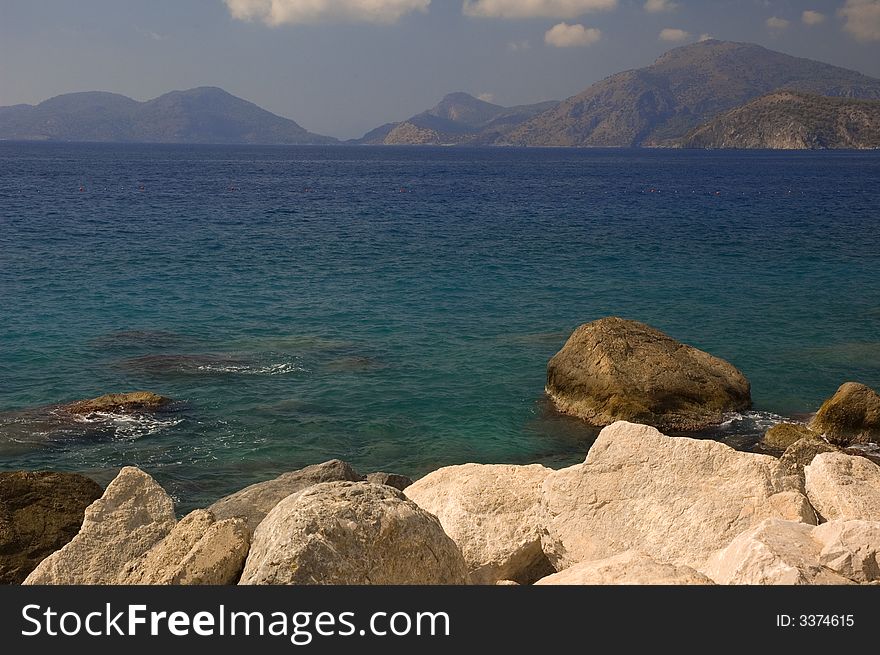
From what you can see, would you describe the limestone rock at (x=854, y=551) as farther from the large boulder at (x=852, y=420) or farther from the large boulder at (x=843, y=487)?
the large boulder at (x=852, y=420)

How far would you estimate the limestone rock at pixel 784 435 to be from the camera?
19562 millimetres

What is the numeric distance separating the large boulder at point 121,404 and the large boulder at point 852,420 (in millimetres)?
16150

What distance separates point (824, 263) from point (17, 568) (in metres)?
42.9

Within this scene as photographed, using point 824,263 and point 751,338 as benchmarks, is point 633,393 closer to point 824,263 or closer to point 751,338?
point 751,338

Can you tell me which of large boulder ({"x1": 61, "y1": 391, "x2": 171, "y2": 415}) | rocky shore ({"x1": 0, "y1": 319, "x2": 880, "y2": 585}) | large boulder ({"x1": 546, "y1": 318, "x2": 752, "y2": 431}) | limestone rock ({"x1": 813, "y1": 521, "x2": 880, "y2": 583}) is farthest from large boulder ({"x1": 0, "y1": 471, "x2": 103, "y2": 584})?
large boulder ({"x1": 546, "y1": 318, "x2": 752, "y2": 431})

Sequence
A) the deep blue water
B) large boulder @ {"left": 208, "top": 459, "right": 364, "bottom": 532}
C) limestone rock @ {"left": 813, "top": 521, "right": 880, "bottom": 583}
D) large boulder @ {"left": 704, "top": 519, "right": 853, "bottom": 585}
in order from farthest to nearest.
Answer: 1. the deep blue water
2. large boulder @ {"left": 208, "top": 459, "right": 364, "bottom": 532}
3. limestone rock @ {"left": 813, "top": 521, "right": 880, "bottom": 583}
4. large boulder @ {"left": 704, "top": 519, "right": 853, "bottom": 585}

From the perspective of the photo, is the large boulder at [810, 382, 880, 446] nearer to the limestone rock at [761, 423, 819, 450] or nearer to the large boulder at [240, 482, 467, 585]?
the limestone rock at [761, 423, 819, 450]

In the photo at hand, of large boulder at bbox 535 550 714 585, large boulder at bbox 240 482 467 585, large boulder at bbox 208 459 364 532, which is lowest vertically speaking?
large boulder at bbox 208 459 364 532

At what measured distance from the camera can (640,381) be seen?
70.1ft

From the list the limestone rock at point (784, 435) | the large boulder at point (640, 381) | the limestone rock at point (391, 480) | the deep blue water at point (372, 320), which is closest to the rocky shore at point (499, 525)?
the limestone rock at point (391, 480)

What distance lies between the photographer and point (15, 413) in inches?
830

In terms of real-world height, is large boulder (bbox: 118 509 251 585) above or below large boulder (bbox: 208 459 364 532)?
above

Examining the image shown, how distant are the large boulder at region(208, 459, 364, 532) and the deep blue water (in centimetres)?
450

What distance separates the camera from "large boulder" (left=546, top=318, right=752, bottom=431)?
2102cm
